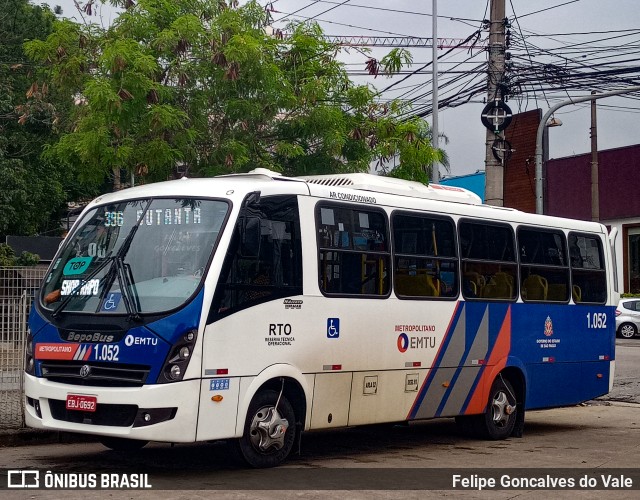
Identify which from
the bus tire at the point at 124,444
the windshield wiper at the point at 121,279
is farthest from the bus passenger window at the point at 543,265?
the windshield wiper at the point at 121,279

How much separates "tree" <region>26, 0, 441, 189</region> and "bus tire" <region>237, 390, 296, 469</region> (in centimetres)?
564

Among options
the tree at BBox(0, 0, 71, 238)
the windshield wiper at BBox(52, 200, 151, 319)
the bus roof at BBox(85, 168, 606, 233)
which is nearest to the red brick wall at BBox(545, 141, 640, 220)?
the tree at BBox(0, 0, 71, 238)

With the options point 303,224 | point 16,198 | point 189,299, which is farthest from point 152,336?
point 16,198

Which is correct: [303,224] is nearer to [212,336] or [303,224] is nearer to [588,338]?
[212,336]

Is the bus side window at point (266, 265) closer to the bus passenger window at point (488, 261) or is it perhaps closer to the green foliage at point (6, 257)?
the bus passenger window at point (488, 261)

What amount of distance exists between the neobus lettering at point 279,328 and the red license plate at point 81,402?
5.89ft

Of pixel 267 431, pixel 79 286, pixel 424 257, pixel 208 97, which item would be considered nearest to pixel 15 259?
pixel 208 97

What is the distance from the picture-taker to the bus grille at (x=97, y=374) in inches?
368

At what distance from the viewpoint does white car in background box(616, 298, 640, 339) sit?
3741 cm

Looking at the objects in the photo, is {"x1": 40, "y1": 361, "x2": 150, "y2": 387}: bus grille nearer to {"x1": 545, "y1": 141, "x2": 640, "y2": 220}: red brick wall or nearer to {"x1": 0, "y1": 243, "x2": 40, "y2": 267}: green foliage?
{"x1": 0, "y1": 243, "x2": 40, "y2": 267}: green foliage

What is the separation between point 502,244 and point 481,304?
39.7 inches

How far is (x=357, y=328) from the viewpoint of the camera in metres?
11.2

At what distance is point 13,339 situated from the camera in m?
12.7

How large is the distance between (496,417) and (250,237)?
5105mm
